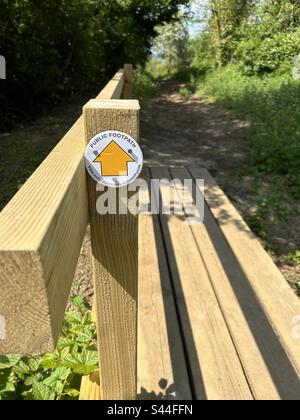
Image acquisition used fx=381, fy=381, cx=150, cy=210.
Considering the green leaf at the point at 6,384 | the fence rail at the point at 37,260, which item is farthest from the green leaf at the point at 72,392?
the fence rail at the point at 37,260

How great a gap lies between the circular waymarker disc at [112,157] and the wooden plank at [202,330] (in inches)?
42.6

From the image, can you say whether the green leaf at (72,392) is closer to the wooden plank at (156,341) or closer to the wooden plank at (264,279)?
the wooden plank at (156,341)

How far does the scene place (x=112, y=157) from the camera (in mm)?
819

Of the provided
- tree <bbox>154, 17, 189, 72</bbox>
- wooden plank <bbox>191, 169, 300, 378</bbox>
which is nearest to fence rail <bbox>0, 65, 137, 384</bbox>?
wooden plank <bbox>191, 169, 300, 378</bbox>

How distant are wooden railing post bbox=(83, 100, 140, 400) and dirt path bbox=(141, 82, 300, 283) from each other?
2357mm

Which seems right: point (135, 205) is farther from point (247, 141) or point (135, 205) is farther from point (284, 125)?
point (284, 125)

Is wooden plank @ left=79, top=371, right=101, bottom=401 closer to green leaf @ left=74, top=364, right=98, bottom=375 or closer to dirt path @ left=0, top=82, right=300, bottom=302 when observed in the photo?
green leaf @ left=74, top=364, right=98, bottom=375

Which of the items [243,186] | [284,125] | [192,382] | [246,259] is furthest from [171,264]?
[284,125]

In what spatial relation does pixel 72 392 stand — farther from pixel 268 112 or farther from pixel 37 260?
pixel 268 112

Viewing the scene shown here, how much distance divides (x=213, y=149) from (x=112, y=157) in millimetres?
5835

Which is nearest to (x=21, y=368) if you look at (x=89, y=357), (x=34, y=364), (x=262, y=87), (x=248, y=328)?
(x=34, y=364)

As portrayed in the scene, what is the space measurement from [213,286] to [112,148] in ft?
4.86

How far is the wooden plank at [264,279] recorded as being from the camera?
183 centimetres

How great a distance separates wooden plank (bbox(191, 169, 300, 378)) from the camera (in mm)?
1835
